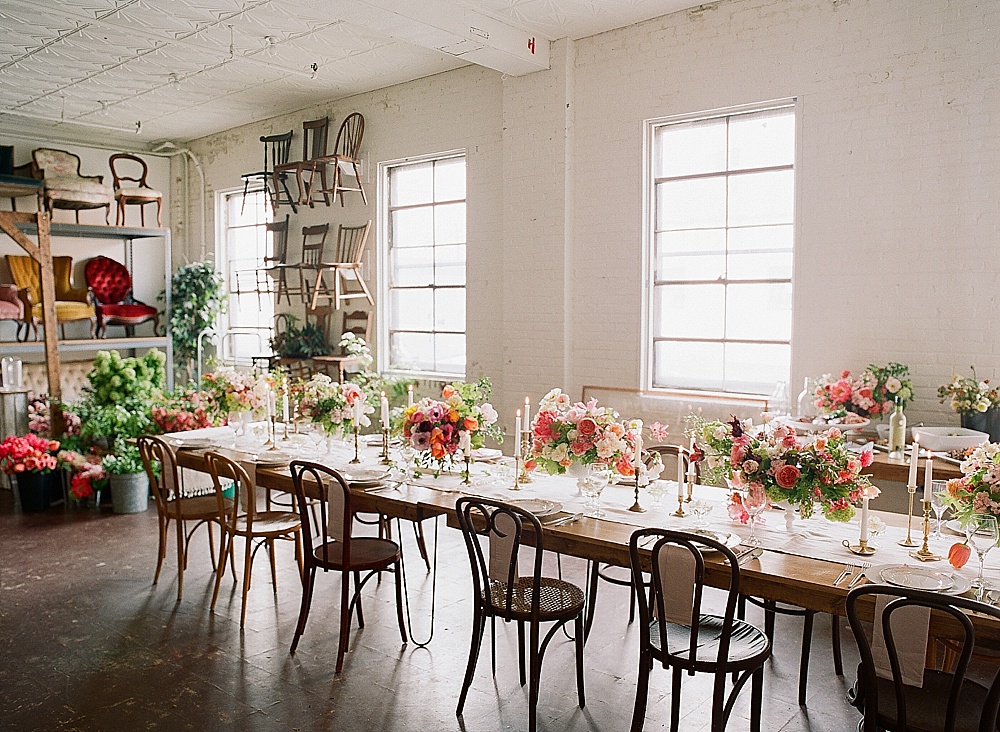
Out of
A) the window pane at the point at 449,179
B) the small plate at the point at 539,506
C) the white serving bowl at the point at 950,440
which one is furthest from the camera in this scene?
the window pane at the point at 449,179

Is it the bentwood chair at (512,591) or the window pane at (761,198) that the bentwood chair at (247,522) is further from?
the window pane at (761,198)

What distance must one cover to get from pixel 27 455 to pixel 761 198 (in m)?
5.74

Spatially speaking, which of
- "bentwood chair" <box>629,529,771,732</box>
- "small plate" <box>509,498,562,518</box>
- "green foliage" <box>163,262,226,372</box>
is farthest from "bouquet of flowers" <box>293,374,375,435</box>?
"green foliage" <box>163,262,226,372</box>

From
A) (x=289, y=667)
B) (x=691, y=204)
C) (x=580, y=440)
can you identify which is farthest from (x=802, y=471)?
(x=691, y=204)

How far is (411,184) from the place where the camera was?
812cm

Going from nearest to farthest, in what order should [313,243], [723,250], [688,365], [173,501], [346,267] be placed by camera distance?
1. [173,501]
2. [723,250]
3. [688,365]
4. [346,267]
5. [313,243]

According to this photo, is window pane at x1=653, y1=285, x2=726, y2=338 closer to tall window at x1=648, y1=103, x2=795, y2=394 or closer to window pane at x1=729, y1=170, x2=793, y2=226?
tall window at x1=648, y1=103, x2=795, y2=394

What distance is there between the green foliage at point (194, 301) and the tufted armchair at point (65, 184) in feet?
3.90

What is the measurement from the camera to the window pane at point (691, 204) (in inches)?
242

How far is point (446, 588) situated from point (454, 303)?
345 cm

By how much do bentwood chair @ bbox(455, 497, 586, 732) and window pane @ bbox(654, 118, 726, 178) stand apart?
356 centimetres

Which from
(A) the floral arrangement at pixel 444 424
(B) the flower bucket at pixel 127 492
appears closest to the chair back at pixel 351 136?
(B) the flower bucket at pixel 127 492

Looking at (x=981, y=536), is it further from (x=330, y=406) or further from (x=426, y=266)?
(x=426, y=266)

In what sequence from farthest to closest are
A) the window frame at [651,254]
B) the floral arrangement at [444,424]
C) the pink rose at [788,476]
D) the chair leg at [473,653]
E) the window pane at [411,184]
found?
the window pane at [411,184]
the window frame at [651,254]
the floral arrangement at [444,424]
the chair leg at [473,653]
the pink rose at [788,476]
